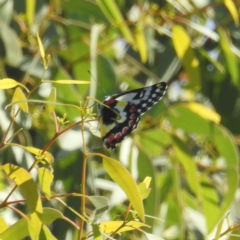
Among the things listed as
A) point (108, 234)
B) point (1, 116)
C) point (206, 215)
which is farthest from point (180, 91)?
point (108, 234)

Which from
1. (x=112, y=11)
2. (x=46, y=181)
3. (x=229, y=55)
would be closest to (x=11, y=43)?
(x=112, y=11)

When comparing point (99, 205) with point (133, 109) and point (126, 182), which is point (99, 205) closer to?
point (126, 182)

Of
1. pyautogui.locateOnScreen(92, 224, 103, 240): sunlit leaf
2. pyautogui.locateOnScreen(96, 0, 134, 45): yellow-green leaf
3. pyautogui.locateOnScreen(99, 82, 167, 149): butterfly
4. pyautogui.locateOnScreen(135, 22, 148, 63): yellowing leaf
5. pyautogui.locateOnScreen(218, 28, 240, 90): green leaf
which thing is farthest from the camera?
pyautogui.locateOnScreen(218, 28, 240, 90): green leaf

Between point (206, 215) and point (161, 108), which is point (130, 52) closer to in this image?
point (161, 108)

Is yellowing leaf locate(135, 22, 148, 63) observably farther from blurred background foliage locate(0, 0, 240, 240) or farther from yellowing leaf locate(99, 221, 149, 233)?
yellowing leaf locate(99, 221, 149, 233)

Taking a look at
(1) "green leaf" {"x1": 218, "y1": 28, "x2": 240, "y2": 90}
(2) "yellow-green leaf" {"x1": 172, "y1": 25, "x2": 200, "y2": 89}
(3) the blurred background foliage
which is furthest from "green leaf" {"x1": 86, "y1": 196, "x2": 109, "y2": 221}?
(1) "green leaf" {"x1": 218, "y1": 28, "x2": 240, "y2": 90}

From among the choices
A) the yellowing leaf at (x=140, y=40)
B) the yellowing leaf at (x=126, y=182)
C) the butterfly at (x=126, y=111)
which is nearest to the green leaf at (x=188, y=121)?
the yellowing leaf at (x=140, y=40)

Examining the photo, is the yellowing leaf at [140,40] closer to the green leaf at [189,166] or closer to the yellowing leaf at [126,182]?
the green leaf at [189,166]
